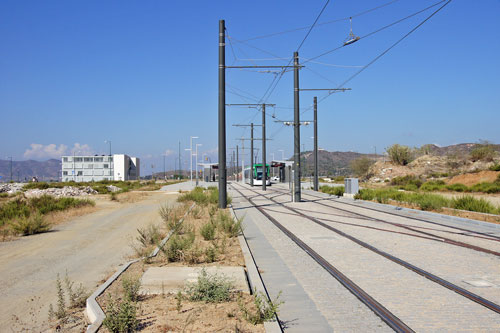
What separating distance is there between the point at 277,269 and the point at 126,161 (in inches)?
5630

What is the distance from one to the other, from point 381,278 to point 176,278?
3.44 metres

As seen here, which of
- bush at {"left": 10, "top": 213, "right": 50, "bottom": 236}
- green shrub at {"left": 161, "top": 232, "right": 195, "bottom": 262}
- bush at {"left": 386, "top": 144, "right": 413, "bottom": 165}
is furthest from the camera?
bush at {"left": 386, "top": 144, "right": 413, "bottom": 165}

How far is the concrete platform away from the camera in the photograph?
23.6ft

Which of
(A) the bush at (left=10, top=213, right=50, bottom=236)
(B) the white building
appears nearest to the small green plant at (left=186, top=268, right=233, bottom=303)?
(A) the bush at (left=10, top=213, right=50, bottom=236)

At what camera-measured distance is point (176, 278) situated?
781cm

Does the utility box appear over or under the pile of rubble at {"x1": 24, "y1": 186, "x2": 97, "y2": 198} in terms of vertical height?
over

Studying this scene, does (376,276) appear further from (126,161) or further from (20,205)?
(126,161)

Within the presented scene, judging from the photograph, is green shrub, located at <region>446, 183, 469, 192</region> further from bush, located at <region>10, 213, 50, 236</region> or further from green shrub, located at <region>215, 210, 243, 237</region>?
bush, located at <region>10, 213, 50, 236</region>

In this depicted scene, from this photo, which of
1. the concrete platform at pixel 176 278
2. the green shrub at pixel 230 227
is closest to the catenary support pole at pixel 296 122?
the green shrub at pixel 230 227

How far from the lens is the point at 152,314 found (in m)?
5.89

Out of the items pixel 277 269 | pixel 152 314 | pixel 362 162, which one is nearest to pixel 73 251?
pixel 277 269

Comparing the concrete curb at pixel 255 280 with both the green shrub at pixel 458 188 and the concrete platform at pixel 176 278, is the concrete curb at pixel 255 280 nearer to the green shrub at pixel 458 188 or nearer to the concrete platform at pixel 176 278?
the concrete platform at pixel 176 278

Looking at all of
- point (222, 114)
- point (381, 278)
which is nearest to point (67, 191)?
point (222, 114)

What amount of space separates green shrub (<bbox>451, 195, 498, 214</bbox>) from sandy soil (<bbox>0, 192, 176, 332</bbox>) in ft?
46.7
